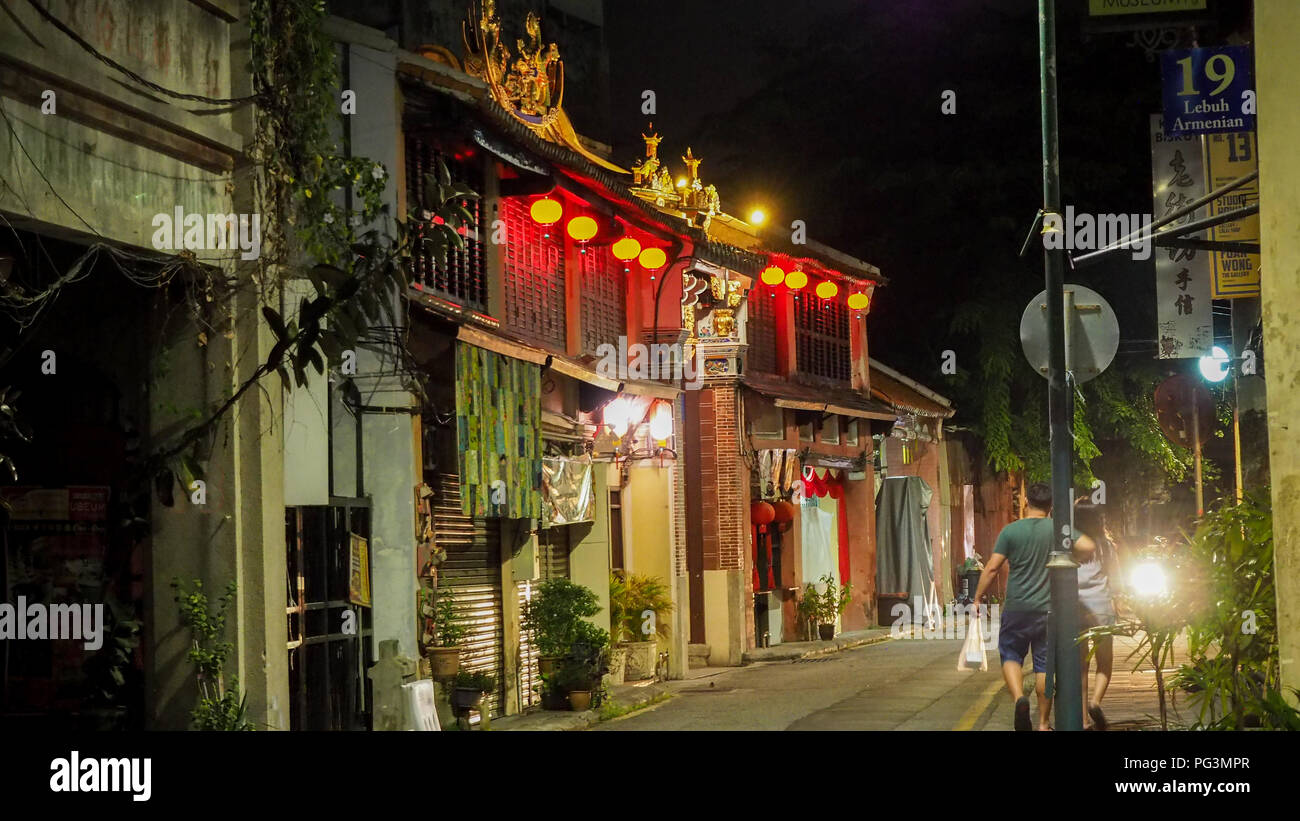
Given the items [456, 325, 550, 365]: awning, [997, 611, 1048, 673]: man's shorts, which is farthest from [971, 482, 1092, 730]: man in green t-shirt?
[456, 325, 550, 365]: awning

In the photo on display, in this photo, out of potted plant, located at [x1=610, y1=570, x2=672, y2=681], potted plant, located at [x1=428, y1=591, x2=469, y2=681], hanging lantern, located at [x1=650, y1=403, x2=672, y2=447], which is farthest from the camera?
hanging lantern, located at [x1=650, y1=403, x2=672, y2=447]

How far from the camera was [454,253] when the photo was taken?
1698cm

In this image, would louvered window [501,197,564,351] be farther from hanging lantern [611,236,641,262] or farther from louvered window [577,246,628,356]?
hanging lantern [611,236,641,262]

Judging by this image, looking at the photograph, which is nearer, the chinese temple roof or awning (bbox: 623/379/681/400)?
the chinese temple roof

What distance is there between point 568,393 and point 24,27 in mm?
11993

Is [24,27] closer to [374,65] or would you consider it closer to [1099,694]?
[374,65]

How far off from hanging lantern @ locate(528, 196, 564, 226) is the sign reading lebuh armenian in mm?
7923

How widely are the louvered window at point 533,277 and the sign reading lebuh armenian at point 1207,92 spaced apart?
27.6 feet

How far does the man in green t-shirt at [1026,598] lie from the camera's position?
12.0m

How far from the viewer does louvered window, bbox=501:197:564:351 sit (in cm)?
1875

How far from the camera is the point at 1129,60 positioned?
3616cm

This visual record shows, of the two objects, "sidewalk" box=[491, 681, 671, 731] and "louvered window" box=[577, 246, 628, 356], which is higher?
"louvered window" box=[577, 246, 628, 356]

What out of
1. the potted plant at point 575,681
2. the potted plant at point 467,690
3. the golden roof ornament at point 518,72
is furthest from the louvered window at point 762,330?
the potted plant at point 467,690
